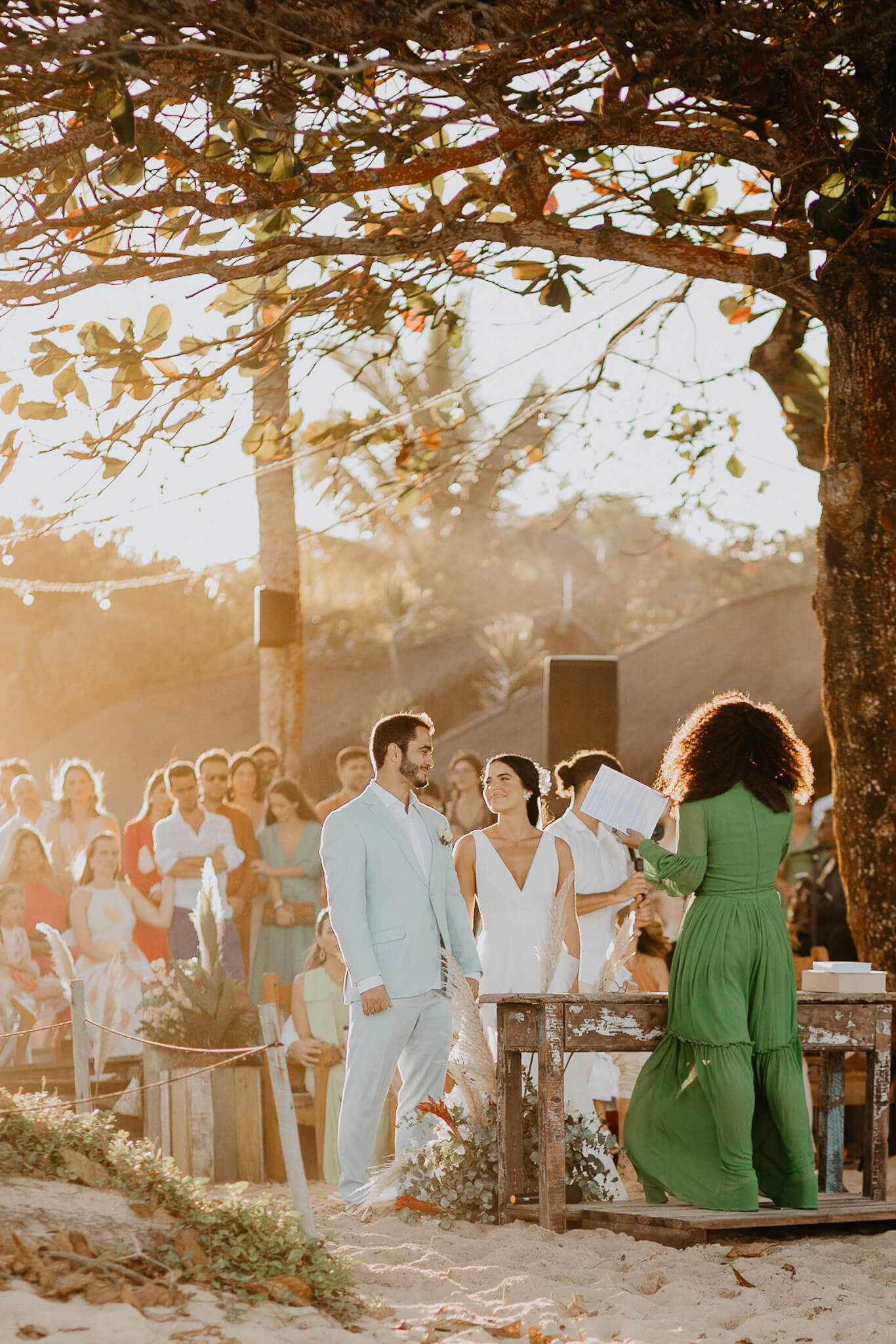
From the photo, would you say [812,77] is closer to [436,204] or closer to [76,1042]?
[436,204]

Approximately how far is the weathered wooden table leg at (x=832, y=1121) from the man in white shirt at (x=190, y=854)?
3951mm

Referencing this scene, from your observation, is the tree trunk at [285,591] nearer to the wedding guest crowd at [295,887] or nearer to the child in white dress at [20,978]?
the wedding guest crowd at [295,887]

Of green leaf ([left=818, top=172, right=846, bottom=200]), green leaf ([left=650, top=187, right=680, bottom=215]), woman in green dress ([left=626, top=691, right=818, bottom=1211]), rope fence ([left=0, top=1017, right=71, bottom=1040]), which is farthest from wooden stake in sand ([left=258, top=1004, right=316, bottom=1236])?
green leaf ([left=818, top=172, right=846, bottom=200])

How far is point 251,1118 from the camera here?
7.37 metres

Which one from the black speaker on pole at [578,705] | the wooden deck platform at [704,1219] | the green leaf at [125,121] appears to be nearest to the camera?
the green leaf at [125,121]

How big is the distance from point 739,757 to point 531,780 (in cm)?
140

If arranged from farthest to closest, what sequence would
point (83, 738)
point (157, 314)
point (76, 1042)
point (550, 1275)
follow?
point (83, 738)
point (157, 314)
point (76, 1042)
point (550, 1275)

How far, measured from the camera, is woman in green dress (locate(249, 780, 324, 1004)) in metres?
9.25

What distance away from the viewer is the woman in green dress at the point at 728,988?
5.47 m

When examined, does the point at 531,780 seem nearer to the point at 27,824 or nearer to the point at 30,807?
the point at 27,824

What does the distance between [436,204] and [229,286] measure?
1.10 meters

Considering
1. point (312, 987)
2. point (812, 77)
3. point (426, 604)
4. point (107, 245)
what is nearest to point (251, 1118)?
point (312, 987)

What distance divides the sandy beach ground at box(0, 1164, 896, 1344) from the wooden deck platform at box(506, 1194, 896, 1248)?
8cm

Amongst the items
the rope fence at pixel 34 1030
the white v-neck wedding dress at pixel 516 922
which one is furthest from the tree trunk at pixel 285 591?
the white v-neck wedding dress at pixel 516 922
